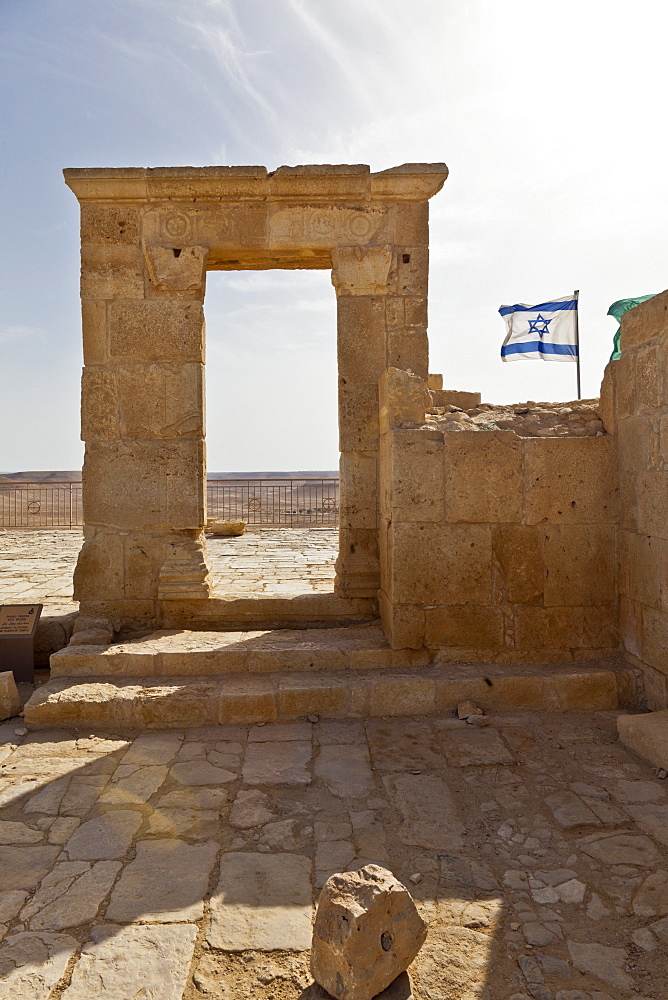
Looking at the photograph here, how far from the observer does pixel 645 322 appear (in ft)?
14.1

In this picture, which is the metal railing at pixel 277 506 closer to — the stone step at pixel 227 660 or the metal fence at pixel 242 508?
the metal fence at pixel 242 508

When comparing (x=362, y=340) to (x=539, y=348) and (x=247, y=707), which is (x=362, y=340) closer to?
(x=247, y=707)

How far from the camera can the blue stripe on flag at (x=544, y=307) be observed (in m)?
11.2

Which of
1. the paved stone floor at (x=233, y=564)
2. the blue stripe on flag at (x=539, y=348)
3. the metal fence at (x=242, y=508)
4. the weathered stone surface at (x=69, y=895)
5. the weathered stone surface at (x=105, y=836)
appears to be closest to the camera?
the weathered stone surface at (x=69, y=895)

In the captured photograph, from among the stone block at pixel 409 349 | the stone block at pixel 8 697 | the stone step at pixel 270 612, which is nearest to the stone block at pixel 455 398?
the stone block at pixel 409 349

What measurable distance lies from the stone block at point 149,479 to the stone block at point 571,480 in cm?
291

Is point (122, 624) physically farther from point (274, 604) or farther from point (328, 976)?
point (328, 976)

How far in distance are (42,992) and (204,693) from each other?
7.82 feet

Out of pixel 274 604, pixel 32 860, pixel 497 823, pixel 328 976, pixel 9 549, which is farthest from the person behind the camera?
pixel 9 549

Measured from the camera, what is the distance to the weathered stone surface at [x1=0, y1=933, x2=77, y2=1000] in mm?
2057

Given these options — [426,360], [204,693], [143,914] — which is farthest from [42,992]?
[426,360]

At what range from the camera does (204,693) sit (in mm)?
4418

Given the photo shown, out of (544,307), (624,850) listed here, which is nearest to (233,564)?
(624,850)

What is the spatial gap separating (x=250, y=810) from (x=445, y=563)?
92.6 inches
